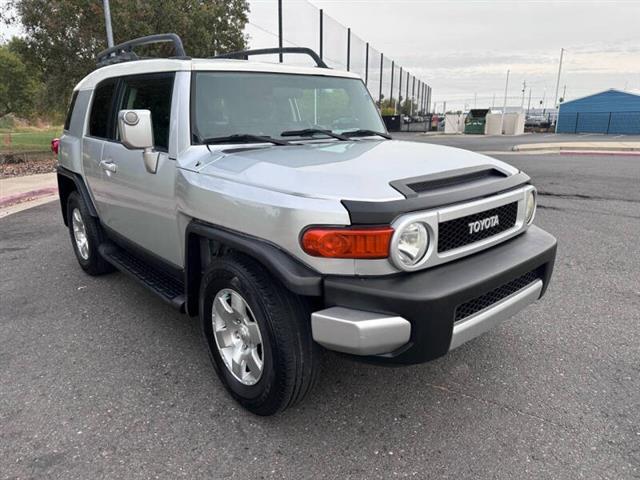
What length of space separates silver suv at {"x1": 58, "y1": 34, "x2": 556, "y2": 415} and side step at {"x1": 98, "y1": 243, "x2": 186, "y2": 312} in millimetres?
20

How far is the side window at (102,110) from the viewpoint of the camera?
4.17m

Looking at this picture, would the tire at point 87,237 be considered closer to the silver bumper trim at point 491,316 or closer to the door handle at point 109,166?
the door handle at point 109,166

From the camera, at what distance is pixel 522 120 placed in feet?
125

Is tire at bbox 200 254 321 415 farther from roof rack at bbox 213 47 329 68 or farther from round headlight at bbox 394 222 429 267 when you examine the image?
roof rack at bbox 213 47 329 68

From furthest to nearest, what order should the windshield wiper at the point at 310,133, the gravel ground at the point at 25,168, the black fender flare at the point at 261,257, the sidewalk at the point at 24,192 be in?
1. the gravel ground at the point at 25,168
2. the sidewalk at the point at 24,192
3. the windshield wiper at the point at 310,133
4. the black fender flare at the point at 261,257

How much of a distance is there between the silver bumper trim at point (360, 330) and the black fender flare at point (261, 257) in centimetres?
13

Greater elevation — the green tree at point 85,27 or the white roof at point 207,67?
the green tree at point 85,27

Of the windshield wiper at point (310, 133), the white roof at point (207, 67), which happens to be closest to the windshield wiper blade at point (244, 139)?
the windshield wiper at point (310, 133)

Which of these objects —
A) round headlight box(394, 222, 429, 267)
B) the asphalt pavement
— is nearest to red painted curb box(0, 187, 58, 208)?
round headlight box(394, 222, 429, 267)

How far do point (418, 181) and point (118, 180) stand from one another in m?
2.50

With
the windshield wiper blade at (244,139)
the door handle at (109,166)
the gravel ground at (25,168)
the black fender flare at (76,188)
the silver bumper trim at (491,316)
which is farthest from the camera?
the gravel ground at (25,168)

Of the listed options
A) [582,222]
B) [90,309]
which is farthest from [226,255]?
[582,222]

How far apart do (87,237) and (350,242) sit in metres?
3.49

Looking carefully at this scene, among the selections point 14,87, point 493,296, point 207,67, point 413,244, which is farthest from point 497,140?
point 413,244
